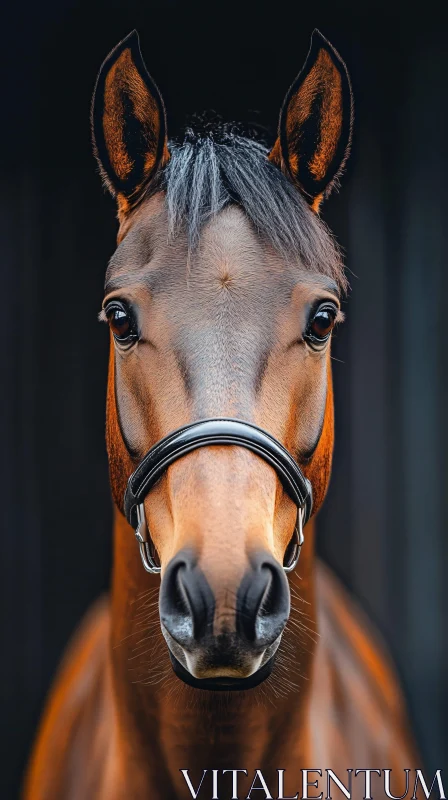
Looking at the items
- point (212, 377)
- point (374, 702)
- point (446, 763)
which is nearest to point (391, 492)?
point (446, 763)

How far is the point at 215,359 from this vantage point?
1.25m

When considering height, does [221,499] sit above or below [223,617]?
above

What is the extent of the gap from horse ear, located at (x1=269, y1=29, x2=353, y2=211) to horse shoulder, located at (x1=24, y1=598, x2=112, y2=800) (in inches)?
48.1

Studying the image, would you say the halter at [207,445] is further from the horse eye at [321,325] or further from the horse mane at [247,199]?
the horse mane at [247,199]

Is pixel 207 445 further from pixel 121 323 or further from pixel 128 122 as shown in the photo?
pixel 128 122

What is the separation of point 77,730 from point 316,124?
151 cm

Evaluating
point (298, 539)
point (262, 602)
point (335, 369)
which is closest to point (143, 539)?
point (298, 539)

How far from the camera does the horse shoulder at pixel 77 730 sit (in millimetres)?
1714

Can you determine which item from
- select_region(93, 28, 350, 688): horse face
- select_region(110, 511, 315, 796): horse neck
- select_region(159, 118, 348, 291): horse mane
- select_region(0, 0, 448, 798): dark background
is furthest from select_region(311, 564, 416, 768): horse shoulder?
select_region(0, 0, 448, 798): dark background

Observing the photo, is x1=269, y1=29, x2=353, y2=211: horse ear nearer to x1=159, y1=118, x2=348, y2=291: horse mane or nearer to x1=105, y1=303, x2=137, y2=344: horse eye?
x1=159, y1=118, x2=348, y2=291: horse mane

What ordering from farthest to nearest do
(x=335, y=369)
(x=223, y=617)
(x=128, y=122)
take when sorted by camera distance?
(x=335, y=369) < (x=128, y=122) < (x=223, y=617)

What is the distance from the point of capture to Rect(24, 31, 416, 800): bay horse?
3.62 feet

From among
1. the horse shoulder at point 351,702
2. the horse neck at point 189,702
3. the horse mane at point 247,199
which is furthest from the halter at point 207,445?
the horse shoulder at point 351,702

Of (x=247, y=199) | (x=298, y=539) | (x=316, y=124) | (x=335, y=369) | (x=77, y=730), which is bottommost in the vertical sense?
(x=77, y=730)
